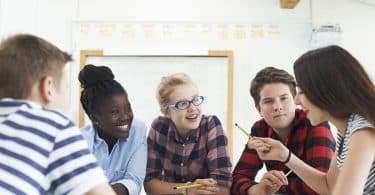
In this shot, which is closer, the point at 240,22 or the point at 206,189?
the point at 206,189

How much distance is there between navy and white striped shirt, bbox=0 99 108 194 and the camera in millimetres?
691

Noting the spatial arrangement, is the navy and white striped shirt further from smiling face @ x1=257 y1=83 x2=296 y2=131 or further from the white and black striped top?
smiling face @ x1=257 y1=83 x2=296 y2=131

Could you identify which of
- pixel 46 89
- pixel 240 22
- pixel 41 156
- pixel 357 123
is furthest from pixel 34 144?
pixel 240 22

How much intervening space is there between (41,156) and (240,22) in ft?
8.78

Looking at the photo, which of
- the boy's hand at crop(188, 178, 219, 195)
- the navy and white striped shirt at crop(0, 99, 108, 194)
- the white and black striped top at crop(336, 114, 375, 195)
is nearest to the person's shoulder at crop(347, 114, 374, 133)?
the white and black striped top at crop(336, 114, 375, 195)

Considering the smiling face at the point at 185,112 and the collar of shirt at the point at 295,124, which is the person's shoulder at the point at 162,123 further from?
the collar of shirt at the point at 295,124

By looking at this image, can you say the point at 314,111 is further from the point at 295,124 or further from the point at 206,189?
the point at 206,189

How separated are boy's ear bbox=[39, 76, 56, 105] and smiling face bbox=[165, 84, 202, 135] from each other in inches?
29.0

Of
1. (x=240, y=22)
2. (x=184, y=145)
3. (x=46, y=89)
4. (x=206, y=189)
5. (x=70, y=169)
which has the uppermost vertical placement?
(x=240, y=22)

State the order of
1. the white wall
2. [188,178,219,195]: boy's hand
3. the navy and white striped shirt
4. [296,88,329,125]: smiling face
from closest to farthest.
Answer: the navy and white striped shirt, [296,88,329,125]: smiling face, [188,178,219,195]: boy's hand, the white wall

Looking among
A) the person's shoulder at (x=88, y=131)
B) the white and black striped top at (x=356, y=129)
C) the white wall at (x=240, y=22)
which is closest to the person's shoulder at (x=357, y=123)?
the white and black striped top at (x=356, y=129)

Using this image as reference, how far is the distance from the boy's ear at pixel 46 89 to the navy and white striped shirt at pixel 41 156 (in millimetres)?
59

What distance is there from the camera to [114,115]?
1380 mm

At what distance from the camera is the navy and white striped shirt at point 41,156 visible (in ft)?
2.27
